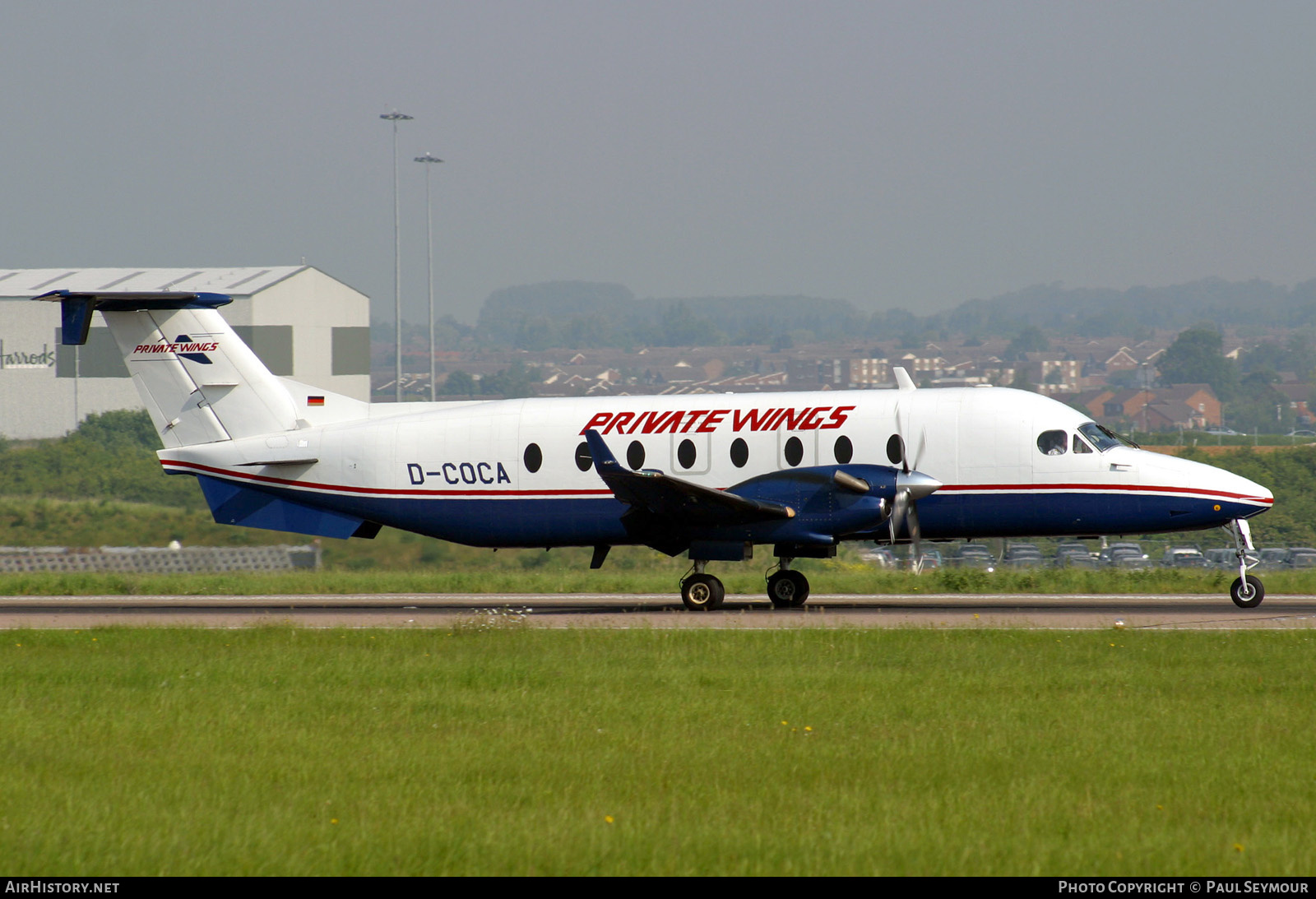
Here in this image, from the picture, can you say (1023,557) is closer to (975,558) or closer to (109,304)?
(975,558)

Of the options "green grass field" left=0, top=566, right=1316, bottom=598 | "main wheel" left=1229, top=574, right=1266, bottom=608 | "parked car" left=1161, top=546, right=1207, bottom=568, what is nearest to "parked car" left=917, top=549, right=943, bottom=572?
"parked car" left=1161, top=546, right=1207, bottom=568

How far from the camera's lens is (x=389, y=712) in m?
14.2

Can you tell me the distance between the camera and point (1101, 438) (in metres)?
24.4

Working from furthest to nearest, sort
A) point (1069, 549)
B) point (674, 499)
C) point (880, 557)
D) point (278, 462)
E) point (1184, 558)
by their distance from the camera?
1. point (1069, 549)
2. point (880, 557)
3. point (1184, 558)
4. point (278, 462)
5. point (674, 499)

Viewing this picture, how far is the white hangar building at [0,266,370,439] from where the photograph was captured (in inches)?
3762

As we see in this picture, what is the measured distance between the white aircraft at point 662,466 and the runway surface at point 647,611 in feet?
4.48

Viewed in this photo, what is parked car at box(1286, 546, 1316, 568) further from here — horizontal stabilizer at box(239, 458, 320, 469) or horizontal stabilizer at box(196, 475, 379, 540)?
horizontal stabilizer at box(239, 458, 320, 469)

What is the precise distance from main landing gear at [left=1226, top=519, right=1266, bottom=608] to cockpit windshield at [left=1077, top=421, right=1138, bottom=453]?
2265 mm

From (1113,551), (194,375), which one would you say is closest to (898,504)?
(194,375)

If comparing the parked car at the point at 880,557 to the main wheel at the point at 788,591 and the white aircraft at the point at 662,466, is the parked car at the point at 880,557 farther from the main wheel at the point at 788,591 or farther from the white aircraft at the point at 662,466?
the white aircraft at the point at 662,466

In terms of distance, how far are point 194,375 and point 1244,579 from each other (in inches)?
813

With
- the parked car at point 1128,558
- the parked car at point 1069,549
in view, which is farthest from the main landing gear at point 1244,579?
the parked car at point 1069,549

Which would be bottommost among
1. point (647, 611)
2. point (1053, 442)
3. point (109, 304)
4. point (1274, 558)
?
point (1274, 558)
